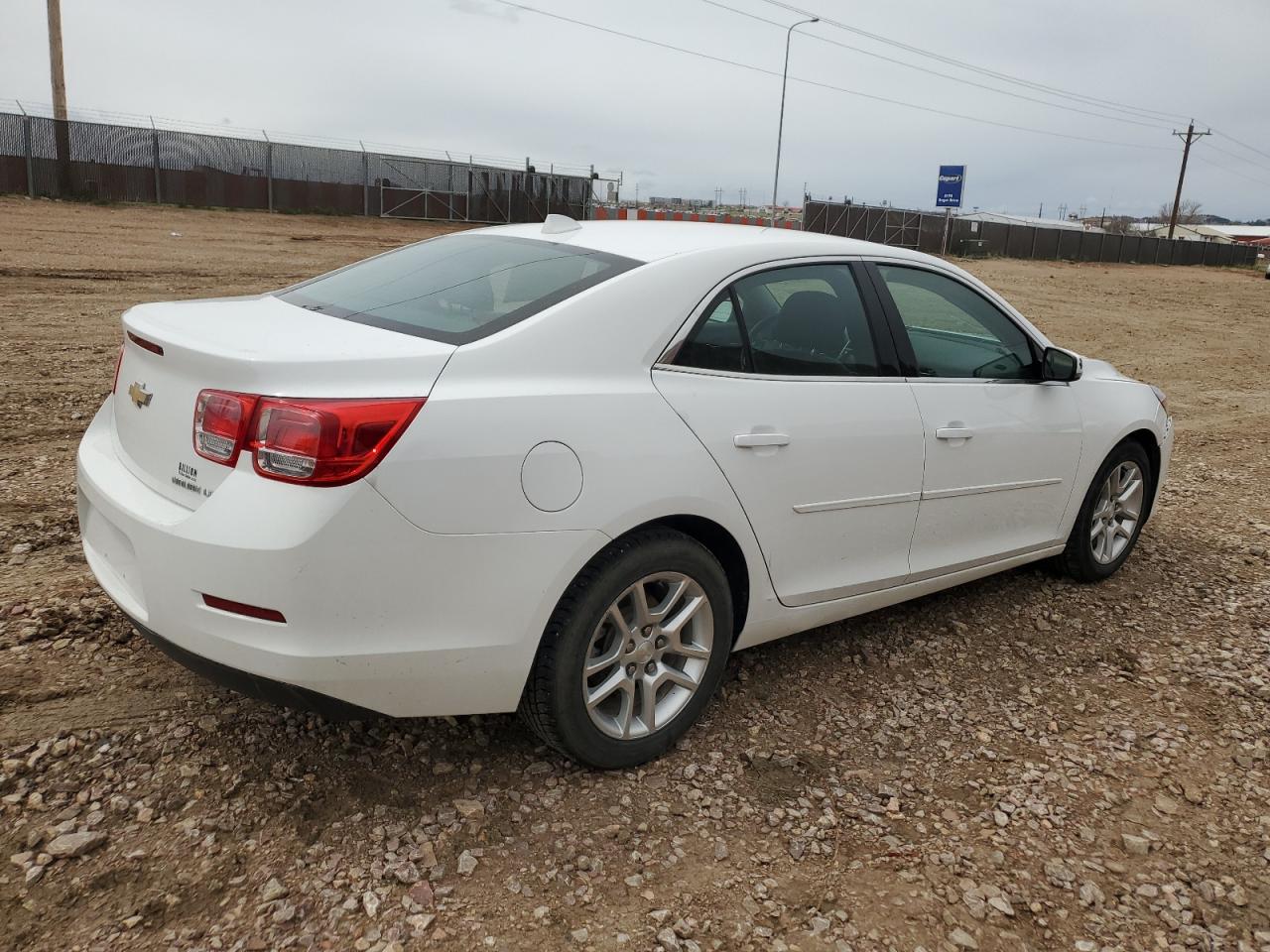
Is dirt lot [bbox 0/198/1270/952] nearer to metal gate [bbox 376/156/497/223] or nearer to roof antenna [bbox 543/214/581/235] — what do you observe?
roof antenna [bbox 543/214/581/235]

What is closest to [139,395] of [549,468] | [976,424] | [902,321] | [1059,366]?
[549,468]

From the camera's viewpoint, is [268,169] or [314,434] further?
[268,169]

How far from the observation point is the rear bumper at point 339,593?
2.39 meters

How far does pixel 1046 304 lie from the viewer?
21031mm

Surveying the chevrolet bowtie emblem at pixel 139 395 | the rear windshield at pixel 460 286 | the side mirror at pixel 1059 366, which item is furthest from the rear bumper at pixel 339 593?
the side mirror at pixel 1059 366

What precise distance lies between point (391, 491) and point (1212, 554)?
16.0 ft

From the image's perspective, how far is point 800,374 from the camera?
3.34 metres

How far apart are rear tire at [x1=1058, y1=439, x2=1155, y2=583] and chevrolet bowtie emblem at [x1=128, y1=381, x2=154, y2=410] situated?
3.91 meters

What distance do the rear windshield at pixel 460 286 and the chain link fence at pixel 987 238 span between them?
112 feet

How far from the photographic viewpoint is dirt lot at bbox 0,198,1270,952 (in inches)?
97.8

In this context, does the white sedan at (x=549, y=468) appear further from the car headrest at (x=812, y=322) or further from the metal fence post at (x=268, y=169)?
the metal fence post at (x=268, y=169)

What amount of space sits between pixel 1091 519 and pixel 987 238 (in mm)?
42074

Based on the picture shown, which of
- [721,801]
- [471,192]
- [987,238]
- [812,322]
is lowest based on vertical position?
[721,801]

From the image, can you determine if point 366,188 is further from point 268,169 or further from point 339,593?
point 339,593
